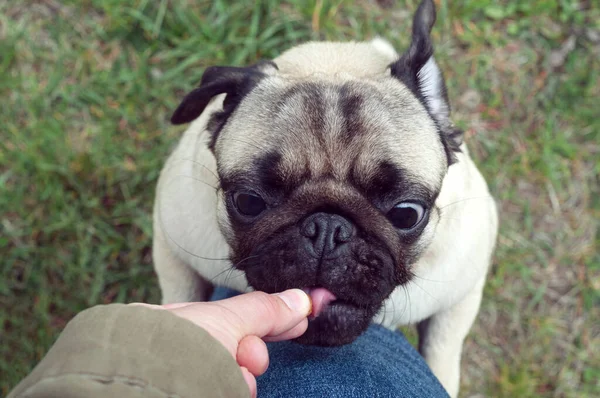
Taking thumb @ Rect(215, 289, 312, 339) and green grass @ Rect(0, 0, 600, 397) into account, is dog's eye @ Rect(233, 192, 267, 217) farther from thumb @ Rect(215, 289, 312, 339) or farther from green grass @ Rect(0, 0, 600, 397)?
green grass @ Rect(0, 0, 600, 397)

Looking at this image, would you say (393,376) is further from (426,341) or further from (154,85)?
(154,85)

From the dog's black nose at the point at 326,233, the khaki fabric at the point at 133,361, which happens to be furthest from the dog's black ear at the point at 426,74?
the khaki fabric at the point at 133,361

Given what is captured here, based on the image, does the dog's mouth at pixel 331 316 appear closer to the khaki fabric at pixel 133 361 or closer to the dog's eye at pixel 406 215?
the dog's eye at pixel 406 215

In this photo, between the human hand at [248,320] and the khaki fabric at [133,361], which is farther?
the human hand at [248,320]

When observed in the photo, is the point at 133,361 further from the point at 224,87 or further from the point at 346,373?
the point at 224,87

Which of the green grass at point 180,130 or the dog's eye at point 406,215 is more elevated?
the dog's eye at point 406,215

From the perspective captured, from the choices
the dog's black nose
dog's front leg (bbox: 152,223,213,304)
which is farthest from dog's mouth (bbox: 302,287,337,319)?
dog's front leg (bbox: 152,223,213,304)

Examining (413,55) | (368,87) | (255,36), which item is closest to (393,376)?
(368,87)

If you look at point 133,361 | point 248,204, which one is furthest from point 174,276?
point 133,361
